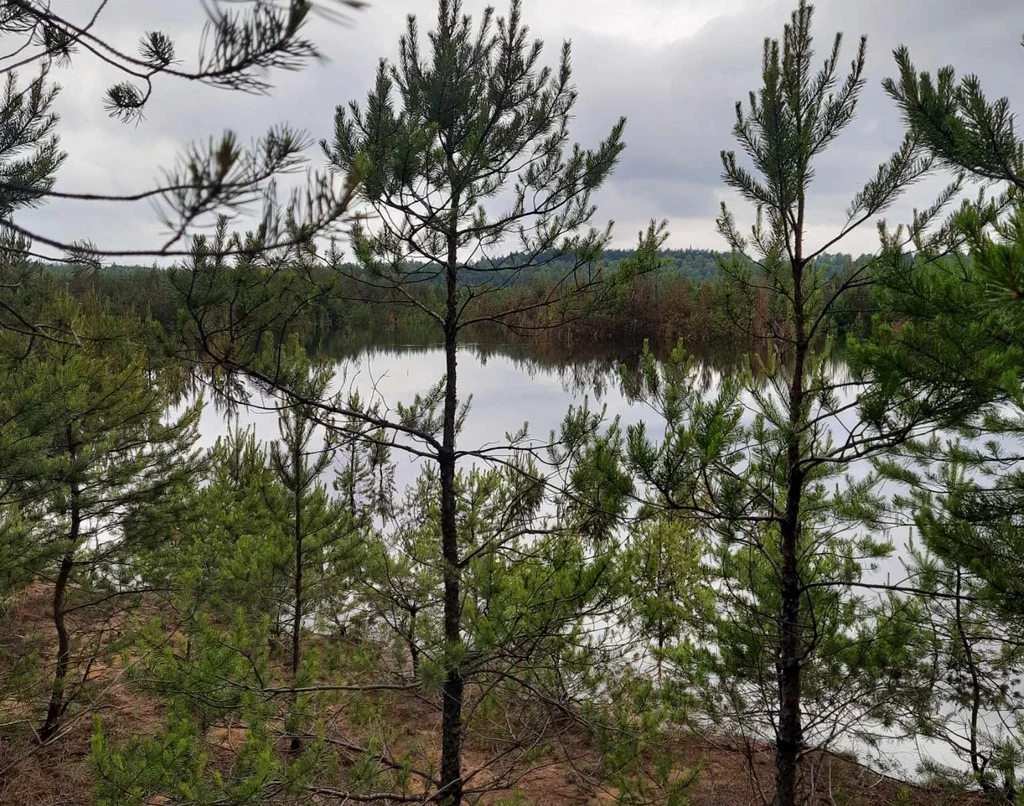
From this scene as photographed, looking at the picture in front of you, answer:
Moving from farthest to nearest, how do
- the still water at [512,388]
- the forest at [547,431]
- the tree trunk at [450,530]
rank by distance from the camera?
the still water at [512,388]
the tree trunk at [450,530]
the forest at [547,431]

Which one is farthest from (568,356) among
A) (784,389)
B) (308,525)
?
(784,389)

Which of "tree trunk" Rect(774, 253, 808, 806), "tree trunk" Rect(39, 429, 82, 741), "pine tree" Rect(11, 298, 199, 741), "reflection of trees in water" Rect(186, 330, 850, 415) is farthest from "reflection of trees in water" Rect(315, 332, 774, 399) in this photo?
"tree trunk" Rect(774, 253, 808, 806)

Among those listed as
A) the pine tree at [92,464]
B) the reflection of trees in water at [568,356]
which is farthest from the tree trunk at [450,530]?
the reflection of trees in water at [568,356]

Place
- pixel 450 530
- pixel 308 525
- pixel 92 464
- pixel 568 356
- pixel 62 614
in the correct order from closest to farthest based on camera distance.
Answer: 1. pixel 450 530
2. pixel 92 464
3. pixel 308 525
4. pixel 62 614
5. pixel 568 356

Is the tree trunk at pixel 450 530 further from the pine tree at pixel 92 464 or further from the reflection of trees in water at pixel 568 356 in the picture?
the reflection of trees in water at pixel 568 356

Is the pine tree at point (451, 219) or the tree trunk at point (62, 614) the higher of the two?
the pine tree at point (451, 219)

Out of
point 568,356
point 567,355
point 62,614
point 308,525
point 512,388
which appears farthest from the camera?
point 567,355

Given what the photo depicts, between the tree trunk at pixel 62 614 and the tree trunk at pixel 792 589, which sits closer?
the tree trunk at pixel 792 589

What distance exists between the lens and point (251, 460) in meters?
9.62

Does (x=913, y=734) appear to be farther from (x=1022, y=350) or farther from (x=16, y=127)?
(x=16, y=127)

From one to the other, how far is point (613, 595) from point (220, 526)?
6930mm

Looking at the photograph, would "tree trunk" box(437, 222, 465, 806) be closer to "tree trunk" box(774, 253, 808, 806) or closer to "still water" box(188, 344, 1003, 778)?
"tree trunk" box(774, 253, 808, 806)

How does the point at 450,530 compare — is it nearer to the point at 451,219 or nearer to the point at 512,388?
the point at 451,219

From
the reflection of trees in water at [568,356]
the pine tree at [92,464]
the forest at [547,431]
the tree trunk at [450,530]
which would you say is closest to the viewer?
the forest at [547,431]
